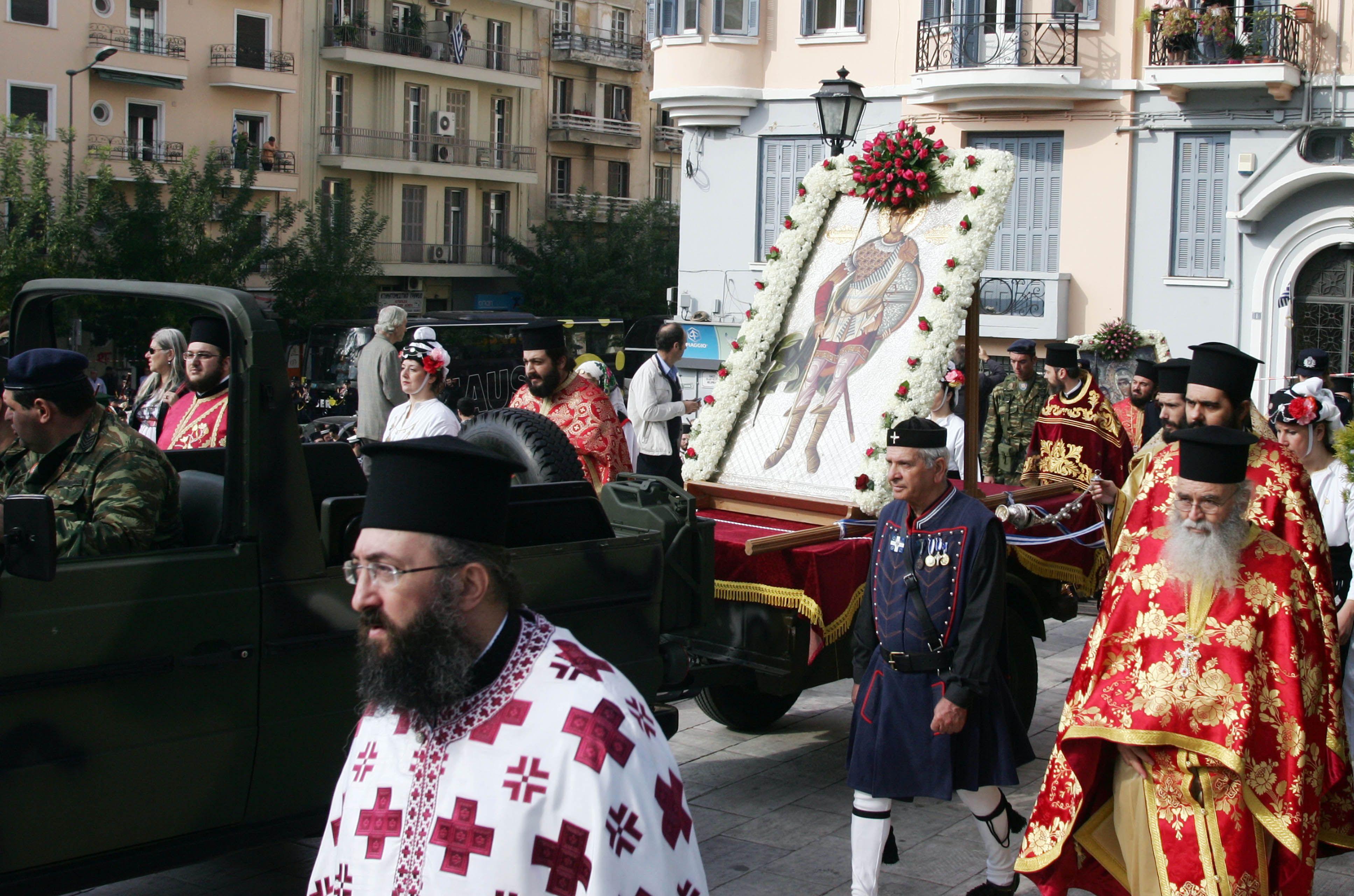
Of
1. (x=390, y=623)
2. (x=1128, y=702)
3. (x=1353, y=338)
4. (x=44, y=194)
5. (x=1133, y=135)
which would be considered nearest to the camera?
(x=390, y=623)

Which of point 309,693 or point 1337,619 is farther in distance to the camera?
point 1337,619

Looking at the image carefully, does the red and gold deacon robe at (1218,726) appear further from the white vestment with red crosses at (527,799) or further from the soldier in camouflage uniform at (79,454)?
the soldier in camouflage uniform at (79,454)

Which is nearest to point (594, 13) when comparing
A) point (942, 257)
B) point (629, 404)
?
point (629, 404)

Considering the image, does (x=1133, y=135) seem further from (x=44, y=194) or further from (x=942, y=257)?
(x=44, y=194)

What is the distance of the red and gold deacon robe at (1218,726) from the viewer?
A: 456cm

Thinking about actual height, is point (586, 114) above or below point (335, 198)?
above

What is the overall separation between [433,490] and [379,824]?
57 centimetres

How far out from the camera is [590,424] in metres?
7.95

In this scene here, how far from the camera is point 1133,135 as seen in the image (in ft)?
76.7

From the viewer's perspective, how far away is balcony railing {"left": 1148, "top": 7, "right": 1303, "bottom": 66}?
71.3ft

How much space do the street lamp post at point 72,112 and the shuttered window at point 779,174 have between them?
1468cm

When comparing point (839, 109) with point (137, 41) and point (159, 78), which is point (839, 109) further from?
point (137, 41)

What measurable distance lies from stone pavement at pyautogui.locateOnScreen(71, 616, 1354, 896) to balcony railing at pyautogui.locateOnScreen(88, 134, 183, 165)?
Answer: 101 feet

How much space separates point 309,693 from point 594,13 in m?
46.9
